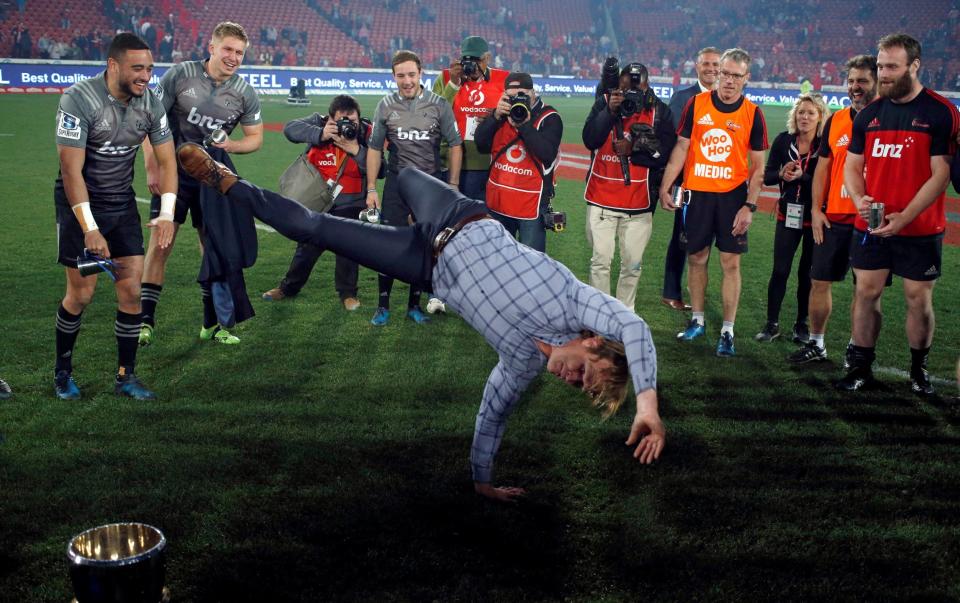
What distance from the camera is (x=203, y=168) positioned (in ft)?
14.5

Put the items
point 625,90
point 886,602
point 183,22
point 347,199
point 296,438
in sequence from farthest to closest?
1. point 183,22
2. point 347,199
3. point 625,90
4. point 296,438
5. point 886,602

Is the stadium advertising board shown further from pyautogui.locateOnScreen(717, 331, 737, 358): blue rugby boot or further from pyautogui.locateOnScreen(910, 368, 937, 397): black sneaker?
pyautogui.locateOnScreen(910, 368, 937, 397): black sneaker

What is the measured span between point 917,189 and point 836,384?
52.0 inches

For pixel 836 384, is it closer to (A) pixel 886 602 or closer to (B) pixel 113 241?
(A) pixel 886 602

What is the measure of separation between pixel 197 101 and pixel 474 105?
2.22m

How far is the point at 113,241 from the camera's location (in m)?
4.83

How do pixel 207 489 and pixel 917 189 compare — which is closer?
pixel 207 489

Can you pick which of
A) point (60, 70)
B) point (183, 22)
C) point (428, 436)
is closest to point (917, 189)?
point (428, 436)

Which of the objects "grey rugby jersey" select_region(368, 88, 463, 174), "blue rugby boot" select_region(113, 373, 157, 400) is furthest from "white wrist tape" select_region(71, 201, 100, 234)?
"grey rugby jersey" select_region(368, 88, 463, 174)

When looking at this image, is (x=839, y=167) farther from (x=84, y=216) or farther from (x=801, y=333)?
(x=84, y=216)

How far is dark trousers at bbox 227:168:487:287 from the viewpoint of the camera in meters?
3.98

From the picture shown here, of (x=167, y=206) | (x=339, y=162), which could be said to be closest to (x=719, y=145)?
(x=339, y=162)

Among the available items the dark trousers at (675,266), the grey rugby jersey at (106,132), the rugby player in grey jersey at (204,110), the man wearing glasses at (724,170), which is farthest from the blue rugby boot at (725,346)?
the grey rugby jersey at (106,132)

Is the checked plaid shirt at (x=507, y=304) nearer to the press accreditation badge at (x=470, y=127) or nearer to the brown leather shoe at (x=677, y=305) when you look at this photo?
the press accreditation badge at (x=470, y=127)
